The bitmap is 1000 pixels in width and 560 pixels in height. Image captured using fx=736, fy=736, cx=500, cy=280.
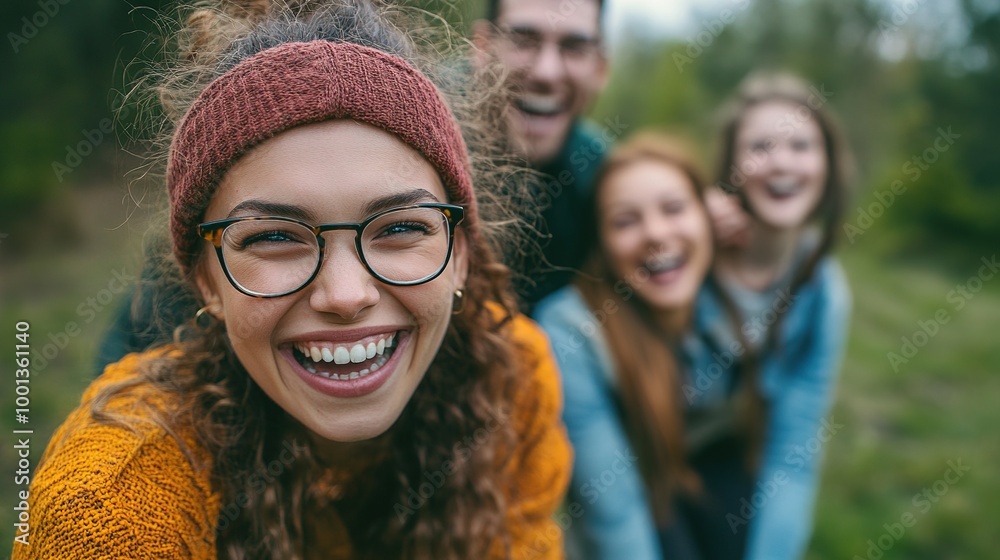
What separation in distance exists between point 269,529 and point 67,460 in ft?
1.56

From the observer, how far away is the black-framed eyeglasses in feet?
5.21

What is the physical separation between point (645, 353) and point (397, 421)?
1.47m

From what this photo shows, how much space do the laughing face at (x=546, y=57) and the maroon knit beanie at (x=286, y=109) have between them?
142 centimetres

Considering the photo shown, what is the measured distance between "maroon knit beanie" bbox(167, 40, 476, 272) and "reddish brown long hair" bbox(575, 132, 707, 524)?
63.4 inches

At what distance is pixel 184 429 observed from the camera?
178cm

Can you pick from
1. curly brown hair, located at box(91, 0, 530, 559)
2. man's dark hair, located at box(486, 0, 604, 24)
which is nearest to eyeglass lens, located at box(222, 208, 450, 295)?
curly brown hair, located at box(91, 0, 530, 559)

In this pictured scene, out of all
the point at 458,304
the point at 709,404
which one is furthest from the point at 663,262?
the point at 458,304

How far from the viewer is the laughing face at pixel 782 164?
352 centimetres

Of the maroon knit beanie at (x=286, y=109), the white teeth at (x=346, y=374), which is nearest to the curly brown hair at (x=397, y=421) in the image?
the maroon knit beanie at (x=286, y=109)

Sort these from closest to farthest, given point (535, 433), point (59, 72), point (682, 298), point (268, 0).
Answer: point (268, 0) < point (535, 433) < point (682, 298) < point (59, 72)

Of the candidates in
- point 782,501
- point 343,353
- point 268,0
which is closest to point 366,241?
point 343,353

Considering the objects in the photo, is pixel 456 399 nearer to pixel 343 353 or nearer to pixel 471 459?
pixel 471 459

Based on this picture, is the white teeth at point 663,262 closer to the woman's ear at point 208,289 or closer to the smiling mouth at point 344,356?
the smiling mouth at point 344,356

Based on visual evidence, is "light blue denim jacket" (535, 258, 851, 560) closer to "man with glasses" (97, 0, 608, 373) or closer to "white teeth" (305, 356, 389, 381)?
"man with glasses" (97, 0, 608, 373)
